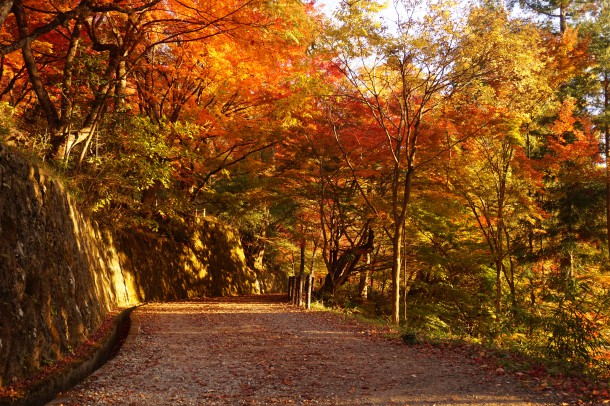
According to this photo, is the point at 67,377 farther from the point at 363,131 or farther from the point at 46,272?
the point at 363,131

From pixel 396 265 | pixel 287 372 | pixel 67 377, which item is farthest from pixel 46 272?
pixel 396 265

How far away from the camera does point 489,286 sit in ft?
58.2

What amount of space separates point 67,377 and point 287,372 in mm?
2759

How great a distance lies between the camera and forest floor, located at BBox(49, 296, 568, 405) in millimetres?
5195

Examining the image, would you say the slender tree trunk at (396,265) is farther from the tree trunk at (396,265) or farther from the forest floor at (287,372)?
the forest floor at (287,372)

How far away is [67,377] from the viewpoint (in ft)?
17.6

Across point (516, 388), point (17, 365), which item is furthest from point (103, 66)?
point (516, 388)

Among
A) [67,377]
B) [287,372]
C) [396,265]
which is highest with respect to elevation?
[396,265]

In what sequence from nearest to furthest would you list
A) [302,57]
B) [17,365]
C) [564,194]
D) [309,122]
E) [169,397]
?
1. [17,365]
2. [169,397]
3. [302,57]
4. [309,122]
5. [564,194]

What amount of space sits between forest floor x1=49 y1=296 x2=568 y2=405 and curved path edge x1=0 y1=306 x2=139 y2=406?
0.40ft

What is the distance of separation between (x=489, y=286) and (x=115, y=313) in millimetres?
13252

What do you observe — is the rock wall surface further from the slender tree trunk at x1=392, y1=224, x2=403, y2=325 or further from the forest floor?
the slender tree trunk at x1=392, y1=224, x2=403, y2=325

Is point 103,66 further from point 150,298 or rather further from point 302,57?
point 150,298

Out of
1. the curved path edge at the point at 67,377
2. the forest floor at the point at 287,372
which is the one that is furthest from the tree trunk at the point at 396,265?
the curved path edge at the point at 67,377
